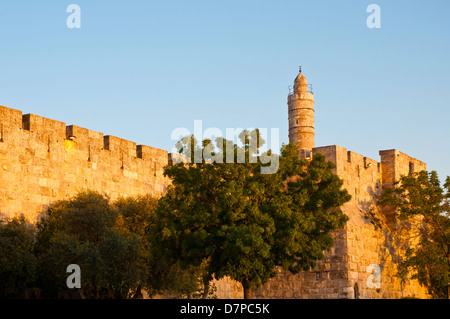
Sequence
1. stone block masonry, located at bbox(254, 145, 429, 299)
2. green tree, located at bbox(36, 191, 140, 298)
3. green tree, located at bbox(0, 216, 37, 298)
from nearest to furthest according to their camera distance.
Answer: green tree, located at bbox(0, 216, 37, 298)
green tree, located at bbox(36, 191, 140, 298)
stone block masonry, located at bbox(254, 145, 429, 299)

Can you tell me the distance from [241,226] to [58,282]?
6.31 m

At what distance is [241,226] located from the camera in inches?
926

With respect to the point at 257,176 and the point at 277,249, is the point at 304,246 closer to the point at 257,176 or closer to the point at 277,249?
the point at 277,249

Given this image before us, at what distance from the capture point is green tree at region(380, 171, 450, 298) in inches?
1383

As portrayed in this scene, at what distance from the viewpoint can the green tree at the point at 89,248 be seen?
79.9ft

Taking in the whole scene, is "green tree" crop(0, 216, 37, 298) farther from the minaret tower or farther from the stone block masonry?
the minaret tower

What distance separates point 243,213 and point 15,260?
7237 mm

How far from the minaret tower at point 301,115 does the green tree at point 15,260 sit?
4171cm

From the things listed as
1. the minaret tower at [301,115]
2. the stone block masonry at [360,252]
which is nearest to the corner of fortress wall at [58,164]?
the stone block masonry at [360,252]

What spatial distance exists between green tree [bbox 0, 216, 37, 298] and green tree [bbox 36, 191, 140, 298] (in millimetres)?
742

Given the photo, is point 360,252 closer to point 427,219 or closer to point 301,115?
point 427,219

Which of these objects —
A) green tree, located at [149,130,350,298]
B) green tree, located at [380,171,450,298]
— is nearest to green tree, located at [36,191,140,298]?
green tree, located at [149,130,350,298]

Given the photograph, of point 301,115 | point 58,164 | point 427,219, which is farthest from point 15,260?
point 301,115
